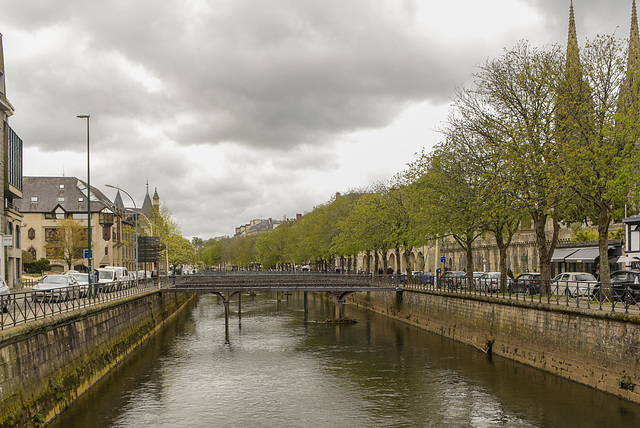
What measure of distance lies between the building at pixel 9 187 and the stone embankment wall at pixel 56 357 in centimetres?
1592

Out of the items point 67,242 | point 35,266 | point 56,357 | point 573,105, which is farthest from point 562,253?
point 35,266

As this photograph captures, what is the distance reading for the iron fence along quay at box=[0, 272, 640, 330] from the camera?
22406 millimetres

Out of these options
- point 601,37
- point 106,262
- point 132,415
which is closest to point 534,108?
point 601,37

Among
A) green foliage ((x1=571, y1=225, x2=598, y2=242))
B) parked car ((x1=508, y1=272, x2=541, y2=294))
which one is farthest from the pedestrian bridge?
green foliage ((x1=571, y1=225, x2=598, y2=242))

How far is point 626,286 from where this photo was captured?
24.5 m

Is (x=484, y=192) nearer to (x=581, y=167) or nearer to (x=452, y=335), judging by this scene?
(x=581, y=167)

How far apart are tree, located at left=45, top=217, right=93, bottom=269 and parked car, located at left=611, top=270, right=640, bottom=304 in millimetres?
65624

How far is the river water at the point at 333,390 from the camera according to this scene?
21.5m

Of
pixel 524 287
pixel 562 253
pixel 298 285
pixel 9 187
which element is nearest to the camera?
pixel 524 287

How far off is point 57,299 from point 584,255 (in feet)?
138

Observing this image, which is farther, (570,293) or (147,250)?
(147,250)

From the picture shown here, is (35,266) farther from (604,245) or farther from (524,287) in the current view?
(604,245)

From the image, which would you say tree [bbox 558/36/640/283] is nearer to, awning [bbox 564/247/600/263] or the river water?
the river water

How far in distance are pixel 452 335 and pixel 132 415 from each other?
23883mm
